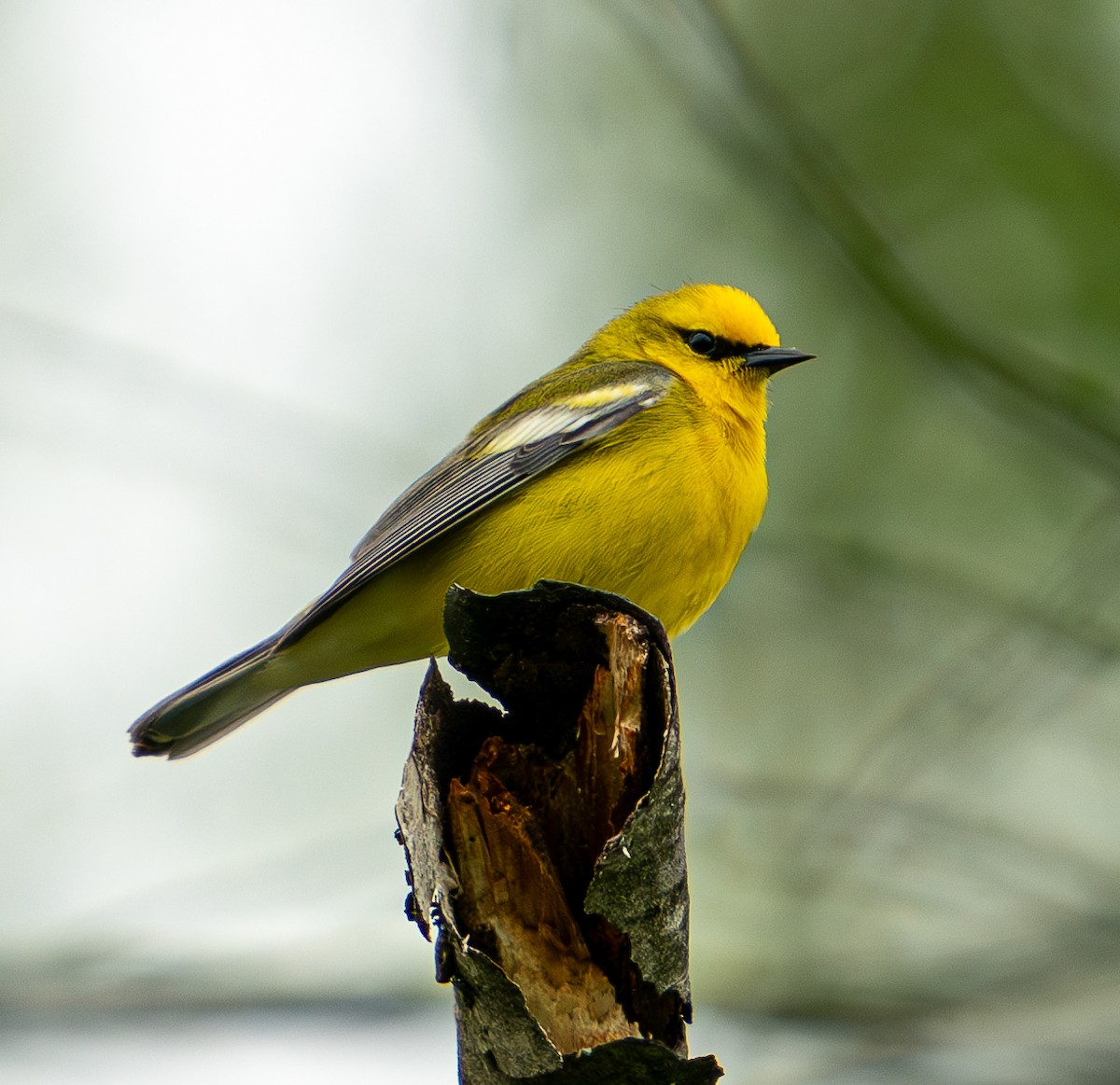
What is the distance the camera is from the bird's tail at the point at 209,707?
462 centimetres

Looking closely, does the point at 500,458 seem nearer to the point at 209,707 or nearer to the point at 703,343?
the point at 703,343

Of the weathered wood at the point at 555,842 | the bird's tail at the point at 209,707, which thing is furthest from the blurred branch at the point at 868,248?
the bird's tail at the point at 209,707

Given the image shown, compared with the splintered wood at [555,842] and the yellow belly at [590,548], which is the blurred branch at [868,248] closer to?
the yellow belly at [590,548]

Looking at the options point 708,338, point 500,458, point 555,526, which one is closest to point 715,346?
point 708,338

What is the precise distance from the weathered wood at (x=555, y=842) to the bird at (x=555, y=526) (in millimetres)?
1343

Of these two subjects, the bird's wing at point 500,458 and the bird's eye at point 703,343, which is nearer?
the bird's wing at point 500,458

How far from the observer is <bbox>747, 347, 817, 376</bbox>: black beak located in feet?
16.4

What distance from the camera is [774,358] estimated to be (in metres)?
5.02

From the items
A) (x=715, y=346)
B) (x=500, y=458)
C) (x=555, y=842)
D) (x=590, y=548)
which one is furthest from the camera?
(x=715, y=346)

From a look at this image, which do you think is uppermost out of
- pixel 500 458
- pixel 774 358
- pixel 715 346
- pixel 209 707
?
pixel 715 346

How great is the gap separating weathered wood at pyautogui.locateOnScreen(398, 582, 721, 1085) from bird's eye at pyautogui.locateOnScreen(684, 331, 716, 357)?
100 inches

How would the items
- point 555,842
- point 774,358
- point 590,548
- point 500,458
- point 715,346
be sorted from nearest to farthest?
point 555,842
point 590,548
point 500,458
point 774,358
point 715,346

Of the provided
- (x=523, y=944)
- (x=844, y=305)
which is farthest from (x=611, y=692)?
(x=844, y=305)

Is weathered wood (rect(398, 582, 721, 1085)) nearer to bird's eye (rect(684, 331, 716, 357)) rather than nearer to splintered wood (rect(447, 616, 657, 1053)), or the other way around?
splintered wood (rect(447, 616, 657, 1053))
